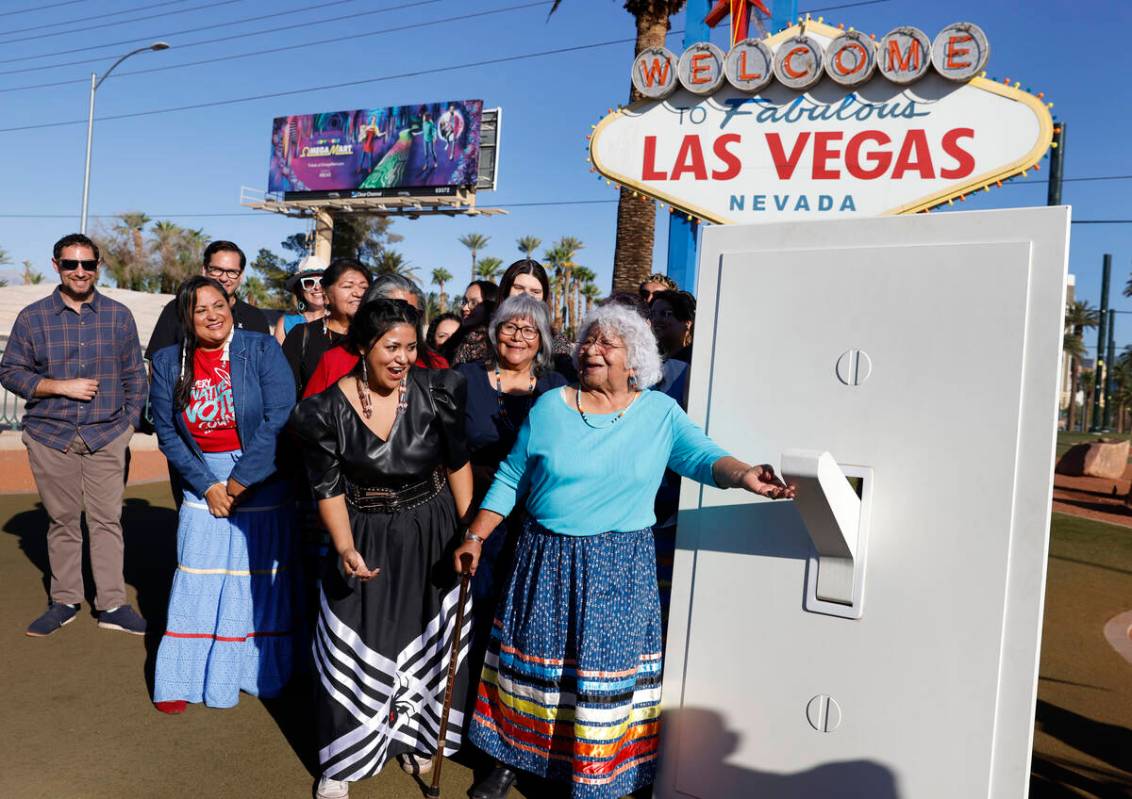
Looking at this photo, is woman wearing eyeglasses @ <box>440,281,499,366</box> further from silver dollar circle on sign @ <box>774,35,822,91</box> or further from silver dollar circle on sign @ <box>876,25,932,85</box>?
silver dollar circle on sign @ <box>876,25,932,85</box>

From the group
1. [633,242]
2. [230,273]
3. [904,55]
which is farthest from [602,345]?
[633,242]

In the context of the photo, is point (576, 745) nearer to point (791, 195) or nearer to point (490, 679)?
point (490, 679)

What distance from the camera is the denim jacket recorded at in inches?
141

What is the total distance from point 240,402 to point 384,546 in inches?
42.9

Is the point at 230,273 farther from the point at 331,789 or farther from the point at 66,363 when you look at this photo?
the point at 331,789

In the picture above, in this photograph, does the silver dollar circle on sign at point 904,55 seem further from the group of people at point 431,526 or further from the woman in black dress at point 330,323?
the woman in black dress at point 330,323

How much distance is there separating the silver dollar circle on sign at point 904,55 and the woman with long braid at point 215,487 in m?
3.04

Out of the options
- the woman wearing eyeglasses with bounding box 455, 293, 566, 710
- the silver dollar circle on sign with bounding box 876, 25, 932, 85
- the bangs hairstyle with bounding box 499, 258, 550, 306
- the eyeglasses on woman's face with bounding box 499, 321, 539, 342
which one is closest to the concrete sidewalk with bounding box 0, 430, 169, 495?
the bangs hairstyle with bounding box 499, 258, 550, 306

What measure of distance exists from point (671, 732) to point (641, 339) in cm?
130

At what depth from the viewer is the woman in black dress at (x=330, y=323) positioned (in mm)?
4059

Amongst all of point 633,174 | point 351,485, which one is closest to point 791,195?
point 633,174

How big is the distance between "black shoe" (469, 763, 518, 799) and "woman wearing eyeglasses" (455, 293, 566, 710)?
46cm

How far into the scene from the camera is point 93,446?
437 centimetres

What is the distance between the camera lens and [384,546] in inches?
117
